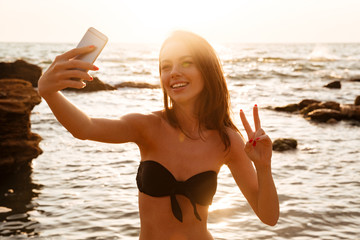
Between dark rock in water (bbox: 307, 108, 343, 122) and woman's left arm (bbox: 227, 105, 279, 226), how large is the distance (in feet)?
49.7

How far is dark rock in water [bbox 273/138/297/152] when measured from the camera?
12.0 metres

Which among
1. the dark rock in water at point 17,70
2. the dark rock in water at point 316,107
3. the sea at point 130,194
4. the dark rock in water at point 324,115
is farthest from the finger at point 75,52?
the dark rock in water at point 17,70

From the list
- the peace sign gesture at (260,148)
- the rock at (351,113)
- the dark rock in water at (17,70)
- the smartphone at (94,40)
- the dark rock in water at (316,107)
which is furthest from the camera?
the dark rock in water at (17,70)

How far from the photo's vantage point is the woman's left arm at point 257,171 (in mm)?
2754

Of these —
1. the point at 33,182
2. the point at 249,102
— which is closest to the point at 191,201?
the point at 33,182

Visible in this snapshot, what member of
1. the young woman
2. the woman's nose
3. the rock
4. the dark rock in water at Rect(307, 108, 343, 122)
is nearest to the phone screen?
the young woman

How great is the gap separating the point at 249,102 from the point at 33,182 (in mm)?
16485

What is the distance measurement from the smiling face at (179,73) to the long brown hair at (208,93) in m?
0.04

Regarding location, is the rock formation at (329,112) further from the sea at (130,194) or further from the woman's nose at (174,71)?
the woman's nose at (174,71)

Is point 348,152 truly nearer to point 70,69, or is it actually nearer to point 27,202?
point 27,202

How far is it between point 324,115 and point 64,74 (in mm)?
16632

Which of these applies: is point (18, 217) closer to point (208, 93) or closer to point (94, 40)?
point (208, 93)

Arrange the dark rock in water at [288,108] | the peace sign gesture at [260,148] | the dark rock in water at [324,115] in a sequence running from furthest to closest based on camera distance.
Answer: the dark rock in water at [288,108] → the dark rock in water at [324,115] → the peace sign gesture at [260,148]

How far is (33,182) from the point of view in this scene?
29.2 ft
